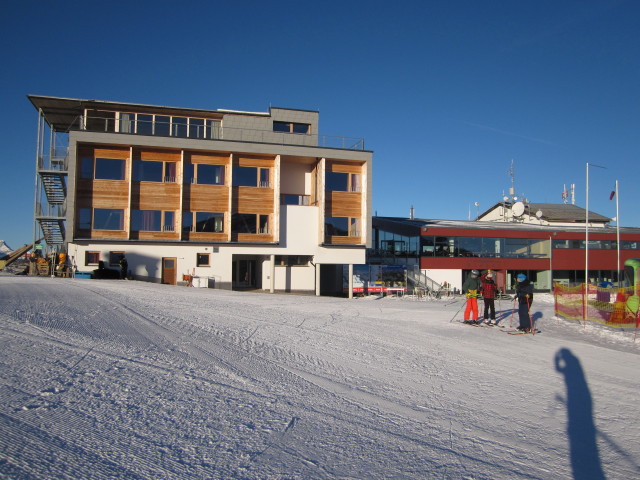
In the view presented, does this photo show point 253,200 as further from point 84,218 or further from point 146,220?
point 84,218

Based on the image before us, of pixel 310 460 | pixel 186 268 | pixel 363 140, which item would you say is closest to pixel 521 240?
pixel 363 140

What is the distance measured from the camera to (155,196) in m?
26.5

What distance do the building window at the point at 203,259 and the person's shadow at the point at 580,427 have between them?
21.5m

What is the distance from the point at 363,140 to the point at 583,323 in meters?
17.5

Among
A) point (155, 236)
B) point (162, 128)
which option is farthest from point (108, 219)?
point (162, 128)

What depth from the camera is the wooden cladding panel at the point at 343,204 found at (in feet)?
94.7

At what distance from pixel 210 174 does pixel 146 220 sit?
4545mm

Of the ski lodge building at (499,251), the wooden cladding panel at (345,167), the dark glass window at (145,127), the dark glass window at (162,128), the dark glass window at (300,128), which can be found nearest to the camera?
the dark glass window at (145,127)

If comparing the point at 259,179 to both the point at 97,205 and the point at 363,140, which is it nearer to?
the point at 363,140

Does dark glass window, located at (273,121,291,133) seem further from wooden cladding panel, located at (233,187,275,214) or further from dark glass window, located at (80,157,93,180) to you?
dark glass window, located at (80,157,93,180)

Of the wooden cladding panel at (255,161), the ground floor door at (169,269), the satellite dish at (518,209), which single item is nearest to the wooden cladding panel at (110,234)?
the ground floor door at (169,269)

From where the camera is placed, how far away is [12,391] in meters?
5.47

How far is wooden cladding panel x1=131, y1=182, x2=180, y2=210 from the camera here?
1035 inches

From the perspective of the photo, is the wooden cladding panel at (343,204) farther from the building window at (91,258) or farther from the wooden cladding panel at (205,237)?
the building window at (91,258)
